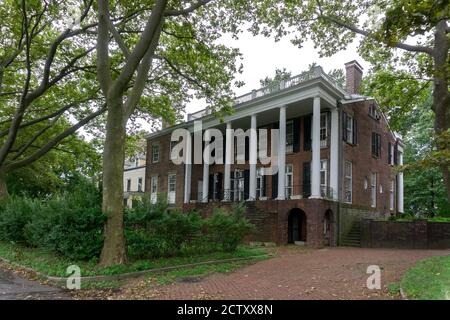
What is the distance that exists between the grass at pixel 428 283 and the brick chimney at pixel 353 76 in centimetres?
1724

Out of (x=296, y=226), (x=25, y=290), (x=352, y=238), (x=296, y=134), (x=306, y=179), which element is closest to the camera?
(x=25, y=290)

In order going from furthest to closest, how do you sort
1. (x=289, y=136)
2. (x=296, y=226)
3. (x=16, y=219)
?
(x=289, y=136)
(x=296, y=226)
(x=16, y=219)

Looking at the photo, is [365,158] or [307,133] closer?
[307,133]

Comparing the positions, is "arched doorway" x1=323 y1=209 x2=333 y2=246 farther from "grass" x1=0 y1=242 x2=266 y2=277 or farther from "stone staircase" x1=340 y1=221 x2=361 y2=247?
"grass" x1=0 y1=242 x2=266 y2=277

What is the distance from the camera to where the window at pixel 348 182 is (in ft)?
72.5

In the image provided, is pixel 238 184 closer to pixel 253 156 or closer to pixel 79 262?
pixel 253 156

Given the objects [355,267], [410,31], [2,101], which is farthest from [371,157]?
[2,101]

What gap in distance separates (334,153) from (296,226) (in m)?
4.85

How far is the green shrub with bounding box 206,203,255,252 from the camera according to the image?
14.2m

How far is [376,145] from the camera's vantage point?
86.2 feet

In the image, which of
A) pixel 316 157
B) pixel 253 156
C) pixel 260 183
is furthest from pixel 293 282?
pixel 260 183

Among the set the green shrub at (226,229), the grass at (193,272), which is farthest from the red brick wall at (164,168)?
the grass at (193,272)

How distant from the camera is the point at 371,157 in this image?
25375mm

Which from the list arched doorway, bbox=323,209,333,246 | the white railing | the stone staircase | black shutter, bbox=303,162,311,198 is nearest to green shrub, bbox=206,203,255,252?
arched doorway, bbox=323,209,333,246
